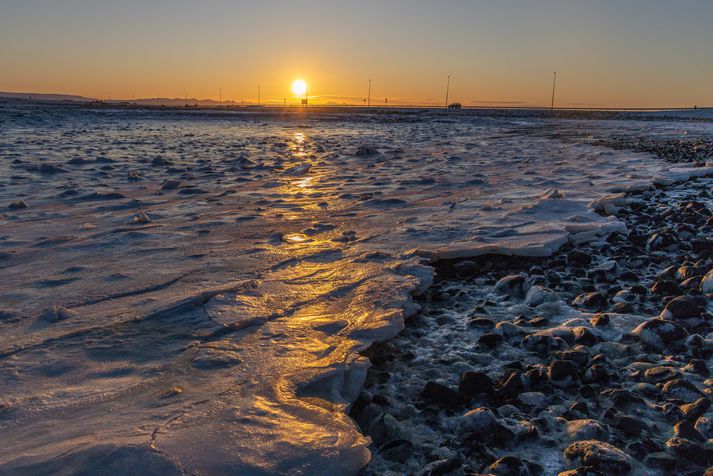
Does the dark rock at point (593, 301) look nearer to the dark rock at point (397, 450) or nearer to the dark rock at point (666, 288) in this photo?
the dark rock at point (666, 288)

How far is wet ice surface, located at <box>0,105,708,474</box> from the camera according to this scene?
2.14 meters

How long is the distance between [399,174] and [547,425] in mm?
8290

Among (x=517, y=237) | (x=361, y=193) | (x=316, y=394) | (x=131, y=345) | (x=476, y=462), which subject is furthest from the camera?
(x=361, y=193)

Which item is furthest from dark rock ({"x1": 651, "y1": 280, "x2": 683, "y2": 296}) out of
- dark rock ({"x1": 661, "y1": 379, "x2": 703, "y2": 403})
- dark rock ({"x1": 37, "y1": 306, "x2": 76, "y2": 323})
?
dark rock ({"x1": 37, "y1": 306, "x2": 76, "y2": 323})

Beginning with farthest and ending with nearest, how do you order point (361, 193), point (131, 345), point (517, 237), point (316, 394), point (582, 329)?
point (361, 193)
point (517, 237)
point (582, 329)
point (131, 345)
point (316, 394)

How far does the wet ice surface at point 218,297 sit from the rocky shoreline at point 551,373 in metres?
0.25

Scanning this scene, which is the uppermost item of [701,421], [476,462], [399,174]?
[399,174]

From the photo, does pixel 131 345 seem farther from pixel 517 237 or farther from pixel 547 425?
pixel 517 237

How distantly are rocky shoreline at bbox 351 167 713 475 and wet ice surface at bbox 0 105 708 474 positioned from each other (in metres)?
0.25

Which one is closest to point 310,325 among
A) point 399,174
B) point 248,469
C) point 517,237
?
point 248,469

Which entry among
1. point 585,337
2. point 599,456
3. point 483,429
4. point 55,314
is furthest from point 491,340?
point 55,314

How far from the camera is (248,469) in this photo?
6.35 ft

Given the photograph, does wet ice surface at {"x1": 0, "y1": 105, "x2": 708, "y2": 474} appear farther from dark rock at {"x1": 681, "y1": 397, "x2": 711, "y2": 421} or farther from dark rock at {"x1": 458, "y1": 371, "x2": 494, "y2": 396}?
dark rock at {"x1": 681, "y1": 397, "x2": 711, "y2": 421}

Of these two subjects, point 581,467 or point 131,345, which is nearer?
point 581,467
